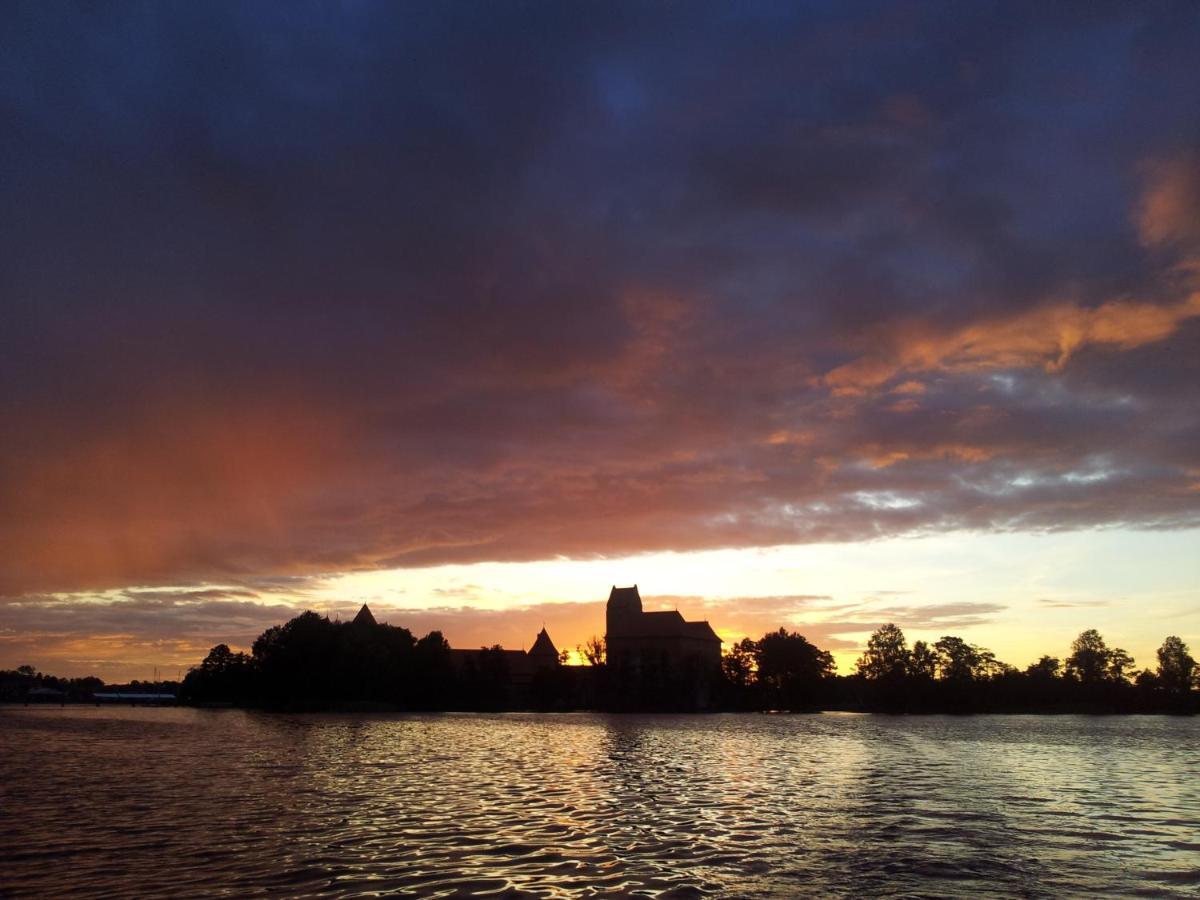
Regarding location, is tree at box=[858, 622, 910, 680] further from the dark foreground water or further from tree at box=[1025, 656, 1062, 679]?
the dark foreground water

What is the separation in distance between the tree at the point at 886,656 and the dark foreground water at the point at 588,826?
137502 millimetres

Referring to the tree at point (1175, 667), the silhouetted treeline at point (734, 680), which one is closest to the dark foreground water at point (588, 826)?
the silhouetted treeline at point (734, 680)

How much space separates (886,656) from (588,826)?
179m

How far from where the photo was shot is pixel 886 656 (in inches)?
7303

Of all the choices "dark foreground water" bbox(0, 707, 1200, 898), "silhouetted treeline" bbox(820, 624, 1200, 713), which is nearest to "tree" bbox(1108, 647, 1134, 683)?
"silhouetted treeline" bbox(820, 624, 1200, 713)

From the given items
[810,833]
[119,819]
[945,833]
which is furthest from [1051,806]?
[119,819]

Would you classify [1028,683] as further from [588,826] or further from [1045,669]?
[588,826]

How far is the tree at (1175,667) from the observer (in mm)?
168000

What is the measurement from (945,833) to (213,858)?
18052mm

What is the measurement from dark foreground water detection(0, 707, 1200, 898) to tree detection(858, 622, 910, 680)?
13750 cm

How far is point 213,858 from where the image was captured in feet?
58.6

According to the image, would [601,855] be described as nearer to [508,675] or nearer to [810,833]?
[810,833]

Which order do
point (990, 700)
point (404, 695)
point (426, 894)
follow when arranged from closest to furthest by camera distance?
point (426, 894), point (404, 695), point (990, 700)

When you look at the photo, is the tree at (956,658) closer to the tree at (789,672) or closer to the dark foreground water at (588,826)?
the tree at (789,672)
